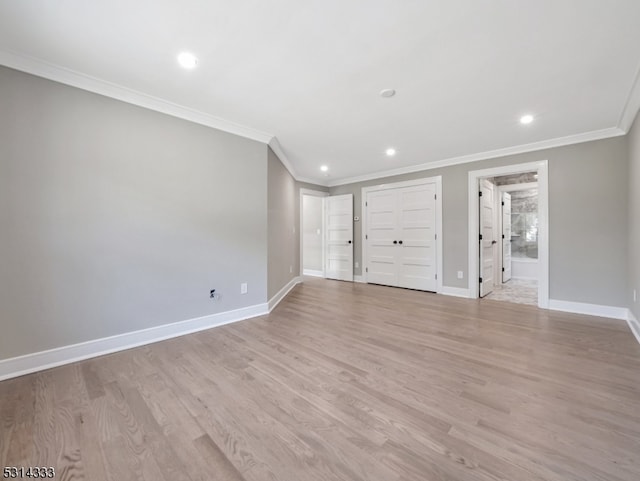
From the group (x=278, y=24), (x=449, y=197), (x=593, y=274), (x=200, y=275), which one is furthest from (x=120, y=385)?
(x=593, y=274)

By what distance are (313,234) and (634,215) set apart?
560 cm

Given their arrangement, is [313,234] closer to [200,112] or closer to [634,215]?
[200,112]

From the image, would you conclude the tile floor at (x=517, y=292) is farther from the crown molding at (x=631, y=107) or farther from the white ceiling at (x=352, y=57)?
the white ceiling at (x=352, y=57)

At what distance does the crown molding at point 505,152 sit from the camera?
338cm

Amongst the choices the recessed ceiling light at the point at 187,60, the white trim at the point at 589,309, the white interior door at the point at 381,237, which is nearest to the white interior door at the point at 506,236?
the white trim at the point at 589,309

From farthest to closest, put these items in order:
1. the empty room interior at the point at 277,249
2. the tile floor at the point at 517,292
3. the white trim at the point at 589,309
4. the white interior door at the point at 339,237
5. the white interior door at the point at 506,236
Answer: the white interior door at the point at 339,237 → the white interior door at the point at 506,236 → the tile floor at the point at 517,292 → the white trim at the point at 589,309 → the empty room interior at the point at 277,249

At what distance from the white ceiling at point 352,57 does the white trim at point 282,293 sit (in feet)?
7.80

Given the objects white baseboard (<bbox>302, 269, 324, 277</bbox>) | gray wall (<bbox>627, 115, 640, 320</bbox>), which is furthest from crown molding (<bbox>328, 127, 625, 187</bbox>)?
white baseboard (<bbox>302, 269, 324, 277</bbox>)

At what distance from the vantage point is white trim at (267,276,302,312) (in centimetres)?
380

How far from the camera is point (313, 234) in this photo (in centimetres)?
714

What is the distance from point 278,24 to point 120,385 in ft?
8.82

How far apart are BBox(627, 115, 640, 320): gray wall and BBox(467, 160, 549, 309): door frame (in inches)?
30.9

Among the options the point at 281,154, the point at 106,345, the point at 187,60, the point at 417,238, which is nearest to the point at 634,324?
the point at 417,238

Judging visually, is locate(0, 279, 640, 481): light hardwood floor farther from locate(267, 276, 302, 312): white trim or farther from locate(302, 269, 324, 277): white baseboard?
locate(302, 269, 324, 277): white baseboard
